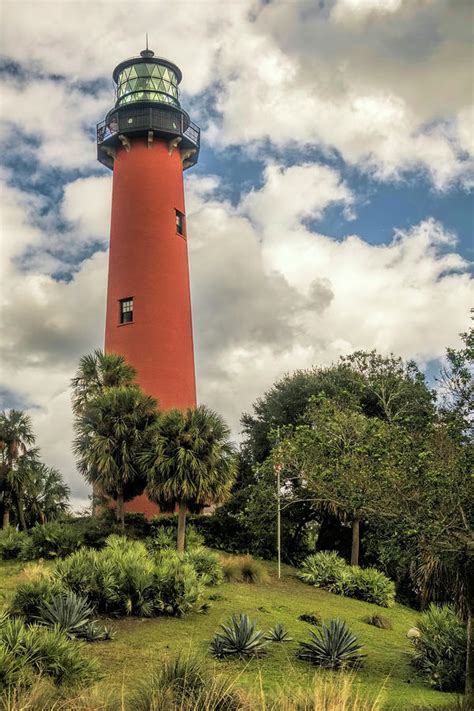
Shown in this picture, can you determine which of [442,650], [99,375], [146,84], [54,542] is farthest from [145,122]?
[442,650]

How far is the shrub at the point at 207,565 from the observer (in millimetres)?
20781

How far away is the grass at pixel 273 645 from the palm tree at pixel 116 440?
4612 millimetres

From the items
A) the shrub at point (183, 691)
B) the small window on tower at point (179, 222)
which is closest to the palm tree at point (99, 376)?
the small window on tower at point (179, 222)

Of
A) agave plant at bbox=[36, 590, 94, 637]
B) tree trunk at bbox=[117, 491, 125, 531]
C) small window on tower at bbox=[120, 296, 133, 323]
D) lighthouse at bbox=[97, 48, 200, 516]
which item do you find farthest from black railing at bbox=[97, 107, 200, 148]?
agave plant at bbox=[36, 590, 94, 637]

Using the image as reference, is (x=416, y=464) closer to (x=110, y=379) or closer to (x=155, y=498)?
(x=155, y=498)

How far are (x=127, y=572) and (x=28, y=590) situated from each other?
2.84 meters

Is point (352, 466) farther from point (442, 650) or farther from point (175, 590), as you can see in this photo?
point (175, 590)

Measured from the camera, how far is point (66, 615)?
42.4 feet

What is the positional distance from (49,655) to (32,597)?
15.1 feet

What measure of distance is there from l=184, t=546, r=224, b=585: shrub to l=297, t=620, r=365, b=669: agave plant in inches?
313

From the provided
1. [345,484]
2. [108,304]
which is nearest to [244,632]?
[345,484]

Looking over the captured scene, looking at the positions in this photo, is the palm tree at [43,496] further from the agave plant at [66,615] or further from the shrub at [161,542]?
the agave plant at [66,615]

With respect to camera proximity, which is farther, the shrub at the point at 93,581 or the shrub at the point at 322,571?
the shrub at the point at 322,571

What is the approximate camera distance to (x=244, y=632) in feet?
41.3
